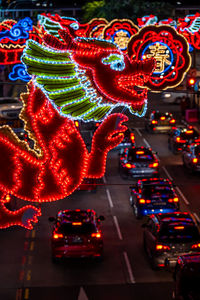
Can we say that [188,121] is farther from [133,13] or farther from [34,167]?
[34,167]

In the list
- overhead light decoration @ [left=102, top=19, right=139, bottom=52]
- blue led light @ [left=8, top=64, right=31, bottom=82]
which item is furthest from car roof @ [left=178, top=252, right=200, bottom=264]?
overhead light decoration @ [left=102, top=19, right=139, bottom=52]

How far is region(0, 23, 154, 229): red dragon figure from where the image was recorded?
13.3 metres

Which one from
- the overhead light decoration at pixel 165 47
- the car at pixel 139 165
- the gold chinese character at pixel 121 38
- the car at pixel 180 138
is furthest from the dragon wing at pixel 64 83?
the car at pixel 180 138

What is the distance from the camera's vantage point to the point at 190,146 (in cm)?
4216

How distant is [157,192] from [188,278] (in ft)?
48.7

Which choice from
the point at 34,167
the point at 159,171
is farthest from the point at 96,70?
the point at 159,171

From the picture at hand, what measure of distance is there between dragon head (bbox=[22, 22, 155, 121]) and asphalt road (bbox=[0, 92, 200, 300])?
8.91 m

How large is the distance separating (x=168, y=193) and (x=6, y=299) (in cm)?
1096

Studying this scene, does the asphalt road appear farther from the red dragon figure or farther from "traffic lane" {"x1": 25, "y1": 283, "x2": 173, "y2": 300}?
the red dragon figure

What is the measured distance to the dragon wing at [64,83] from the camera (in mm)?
13141

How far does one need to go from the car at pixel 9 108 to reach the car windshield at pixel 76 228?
18211 millimetres

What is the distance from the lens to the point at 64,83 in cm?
1329

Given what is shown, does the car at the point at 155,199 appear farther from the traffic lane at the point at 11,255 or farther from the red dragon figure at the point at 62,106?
the red dragon figure at the point at 62,106

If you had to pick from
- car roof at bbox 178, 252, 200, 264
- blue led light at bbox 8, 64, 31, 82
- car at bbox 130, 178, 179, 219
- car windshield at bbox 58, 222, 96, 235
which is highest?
blue led light at bbox 8, 64, 31, 82
